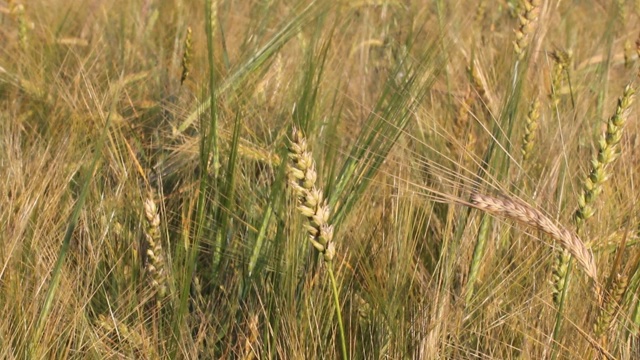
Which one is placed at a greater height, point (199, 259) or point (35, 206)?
point (35, 206)

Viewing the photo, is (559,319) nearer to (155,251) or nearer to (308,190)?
(308,190)

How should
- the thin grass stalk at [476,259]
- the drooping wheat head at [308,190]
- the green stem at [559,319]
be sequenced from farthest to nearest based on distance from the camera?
1. the thin grass stalk at [476,259]
2. the green stem at [559,319]
3. the drooping wheat head at [308,190]

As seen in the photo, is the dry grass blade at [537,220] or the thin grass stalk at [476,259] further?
the thin grass stalk at [476,259]

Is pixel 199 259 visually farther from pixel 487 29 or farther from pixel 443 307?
pixel 487 29

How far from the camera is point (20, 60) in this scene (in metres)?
2.08

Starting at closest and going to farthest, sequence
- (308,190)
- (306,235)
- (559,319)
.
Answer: (308,190), (559,319), (306,235)

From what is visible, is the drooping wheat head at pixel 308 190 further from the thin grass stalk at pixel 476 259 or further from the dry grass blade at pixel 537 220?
the thin grass stalk at pixel 476 259

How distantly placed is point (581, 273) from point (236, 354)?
489 millimetres

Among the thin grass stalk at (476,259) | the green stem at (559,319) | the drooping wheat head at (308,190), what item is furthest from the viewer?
the thin grass stalk at (476,259)

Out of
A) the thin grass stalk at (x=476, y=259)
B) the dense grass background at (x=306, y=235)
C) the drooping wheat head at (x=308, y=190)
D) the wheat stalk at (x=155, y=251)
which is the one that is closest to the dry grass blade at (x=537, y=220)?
the dense grass background at (x=306, y=235)

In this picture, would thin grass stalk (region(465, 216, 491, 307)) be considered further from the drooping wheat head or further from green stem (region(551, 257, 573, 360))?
the drooping wheat head

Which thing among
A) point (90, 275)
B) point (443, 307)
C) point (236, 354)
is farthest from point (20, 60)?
point (443, 307)

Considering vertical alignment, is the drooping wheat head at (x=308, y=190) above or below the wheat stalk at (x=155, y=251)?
above

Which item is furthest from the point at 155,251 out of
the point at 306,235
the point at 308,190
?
the point at 308,190
